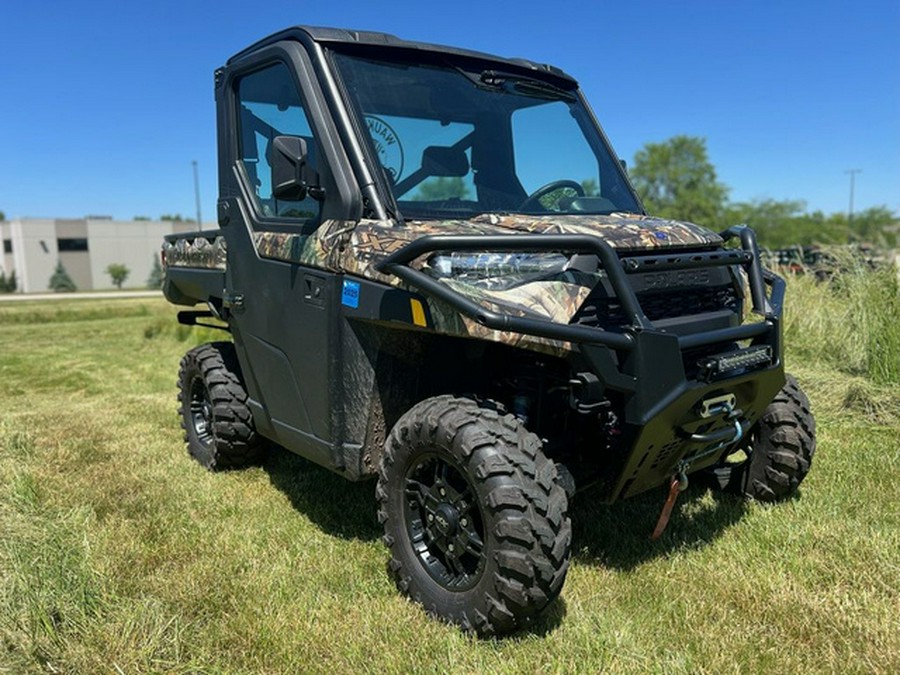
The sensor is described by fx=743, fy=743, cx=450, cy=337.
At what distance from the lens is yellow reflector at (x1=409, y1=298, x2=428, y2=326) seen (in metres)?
3.06

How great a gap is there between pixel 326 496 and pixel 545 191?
2.25 metres

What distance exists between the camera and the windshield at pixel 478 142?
142 inches

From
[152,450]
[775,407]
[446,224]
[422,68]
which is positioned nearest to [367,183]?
[446,224]

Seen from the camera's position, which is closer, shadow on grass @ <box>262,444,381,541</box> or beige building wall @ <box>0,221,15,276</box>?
shadow on grass @ <box>262,444,381,541</box>

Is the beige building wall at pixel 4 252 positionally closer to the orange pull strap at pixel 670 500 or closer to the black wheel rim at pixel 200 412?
the black wheel rim at pixel 200 412

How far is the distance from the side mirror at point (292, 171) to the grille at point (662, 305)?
4.58 feet

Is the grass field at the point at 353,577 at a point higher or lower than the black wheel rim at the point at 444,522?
lower

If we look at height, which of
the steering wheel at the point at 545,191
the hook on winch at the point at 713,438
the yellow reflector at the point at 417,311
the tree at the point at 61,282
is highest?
the steering wheel at the point at 545,191

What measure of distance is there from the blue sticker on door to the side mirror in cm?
46

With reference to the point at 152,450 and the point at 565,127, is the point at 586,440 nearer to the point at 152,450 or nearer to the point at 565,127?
the point at 565,127

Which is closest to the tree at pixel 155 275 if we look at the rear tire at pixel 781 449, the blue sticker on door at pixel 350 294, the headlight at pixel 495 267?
the blue sticker on door at pixel 350 294

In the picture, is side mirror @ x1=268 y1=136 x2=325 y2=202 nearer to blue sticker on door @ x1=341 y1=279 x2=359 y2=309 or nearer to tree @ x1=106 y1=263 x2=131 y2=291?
blue sticker on door @ x1=341 y1=279 x2=359 y2=309

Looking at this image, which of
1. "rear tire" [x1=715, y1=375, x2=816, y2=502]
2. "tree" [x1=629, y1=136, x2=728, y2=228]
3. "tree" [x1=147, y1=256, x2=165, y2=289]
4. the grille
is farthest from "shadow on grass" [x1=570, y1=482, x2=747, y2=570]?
"tree" [x1=147, y1=256, x2=165, y2=289]

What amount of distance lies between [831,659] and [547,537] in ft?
3.60
